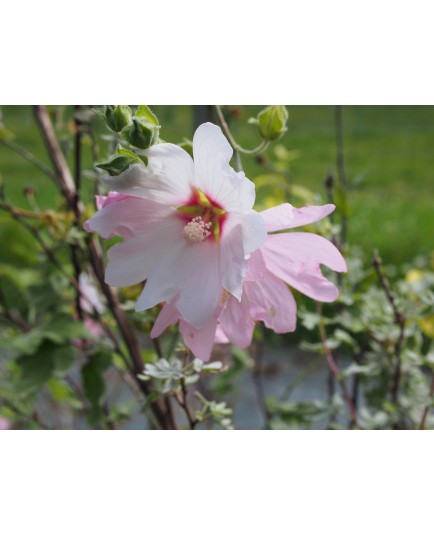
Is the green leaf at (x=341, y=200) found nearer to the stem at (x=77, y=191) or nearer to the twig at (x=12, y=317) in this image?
the stem at (x=77, y=191)

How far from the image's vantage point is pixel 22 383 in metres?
0.63

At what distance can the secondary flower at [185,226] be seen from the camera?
0.97 feet

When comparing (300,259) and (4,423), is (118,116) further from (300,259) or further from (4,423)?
(4,423)

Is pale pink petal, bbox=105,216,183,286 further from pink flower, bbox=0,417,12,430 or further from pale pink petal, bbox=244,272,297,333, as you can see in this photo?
pink flower, bbox=0,417,12,430

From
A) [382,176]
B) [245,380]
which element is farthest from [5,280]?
[382,176]

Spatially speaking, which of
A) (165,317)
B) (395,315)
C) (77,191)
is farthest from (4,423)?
(165,317)

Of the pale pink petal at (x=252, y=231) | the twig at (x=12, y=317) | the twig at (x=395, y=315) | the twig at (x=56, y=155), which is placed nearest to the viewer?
the pale pink petal at (x=252, y=231)

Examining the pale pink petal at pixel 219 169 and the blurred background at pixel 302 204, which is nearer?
the pale pink petal at pixel 219 169

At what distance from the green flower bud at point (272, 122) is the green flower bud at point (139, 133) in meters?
0.10

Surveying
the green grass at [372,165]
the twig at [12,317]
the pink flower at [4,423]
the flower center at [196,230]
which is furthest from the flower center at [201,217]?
the green grass at [372,165]

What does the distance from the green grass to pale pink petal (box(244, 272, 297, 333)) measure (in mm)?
1313

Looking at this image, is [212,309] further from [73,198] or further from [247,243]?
[73,198]

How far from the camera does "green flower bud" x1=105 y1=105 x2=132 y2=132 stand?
0.99ft

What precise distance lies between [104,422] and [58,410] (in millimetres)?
780
